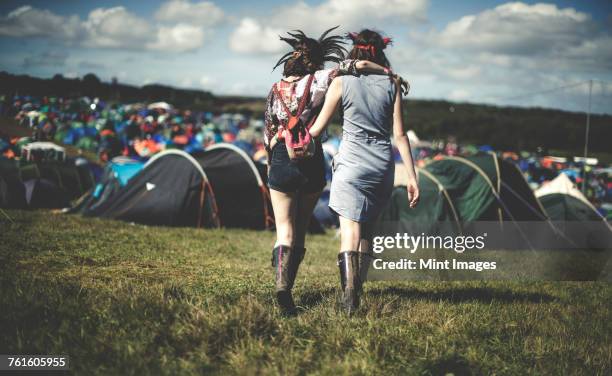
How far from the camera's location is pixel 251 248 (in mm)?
8055

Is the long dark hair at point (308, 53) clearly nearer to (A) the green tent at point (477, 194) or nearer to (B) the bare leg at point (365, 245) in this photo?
(B) the bare leg at point (365, 245)

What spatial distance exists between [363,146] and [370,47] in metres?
0.67

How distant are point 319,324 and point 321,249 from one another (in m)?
5.85

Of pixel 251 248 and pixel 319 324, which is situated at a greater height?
pixel 319 324

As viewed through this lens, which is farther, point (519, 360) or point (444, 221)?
point (444, 221)

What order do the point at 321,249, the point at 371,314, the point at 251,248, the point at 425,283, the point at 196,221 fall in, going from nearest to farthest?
the point at 371,314
the point at 425,283
the point at 251,248
the point at 321,249
the point at 196,221

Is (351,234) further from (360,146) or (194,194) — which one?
(194,194)

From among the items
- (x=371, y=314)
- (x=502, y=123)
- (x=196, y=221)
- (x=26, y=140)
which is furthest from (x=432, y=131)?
(x=371, y=314)

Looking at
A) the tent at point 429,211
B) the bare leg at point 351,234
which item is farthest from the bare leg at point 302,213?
the tent at point 429,211

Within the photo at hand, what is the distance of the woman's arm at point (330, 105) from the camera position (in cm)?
347

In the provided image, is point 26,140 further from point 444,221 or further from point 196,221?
point 444,221

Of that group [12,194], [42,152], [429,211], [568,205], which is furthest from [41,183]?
[568,205]

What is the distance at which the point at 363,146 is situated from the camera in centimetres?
351

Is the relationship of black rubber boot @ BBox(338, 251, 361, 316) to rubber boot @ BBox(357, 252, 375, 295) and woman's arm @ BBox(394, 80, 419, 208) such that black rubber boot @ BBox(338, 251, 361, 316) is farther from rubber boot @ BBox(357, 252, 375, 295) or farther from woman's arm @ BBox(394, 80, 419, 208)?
woman's arm @ BBox(394, 80, 419, 208)
